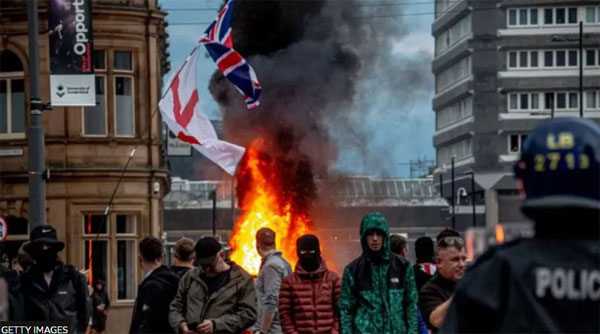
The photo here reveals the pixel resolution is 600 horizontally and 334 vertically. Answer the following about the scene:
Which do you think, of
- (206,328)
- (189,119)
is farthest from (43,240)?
(189,119)

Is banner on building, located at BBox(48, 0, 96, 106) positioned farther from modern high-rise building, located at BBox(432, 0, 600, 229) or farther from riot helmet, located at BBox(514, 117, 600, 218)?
modern high-rise building, located at BBox(432, 0, 600, 229)

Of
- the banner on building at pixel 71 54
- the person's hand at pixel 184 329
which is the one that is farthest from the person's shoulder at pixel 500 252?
the banner on building at pixel 71 54

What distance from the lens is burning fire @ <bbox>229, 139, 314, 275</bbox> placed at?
117 ft

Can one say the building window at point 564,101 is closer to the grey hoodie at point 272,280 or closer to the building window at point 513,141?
the building window at point 513,141

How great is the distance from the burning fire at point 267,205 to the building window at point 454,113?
65.9 m

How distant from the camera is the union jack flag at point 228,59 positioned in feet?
72.6

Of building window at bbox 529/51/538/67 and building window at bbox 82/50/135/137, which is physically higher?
building window at bbox 529/51/538/67

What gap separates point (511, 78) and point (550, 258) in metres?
98.1

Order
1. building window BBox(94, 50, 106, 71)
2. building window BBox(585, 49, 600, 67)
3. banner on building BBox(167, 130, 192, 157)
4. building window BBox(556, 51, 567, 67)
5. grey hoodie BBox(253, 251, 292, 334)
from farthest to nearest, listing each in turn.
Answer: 1. building window BBox(556, 51, 567, 67)
2. building window BBox(585, 49, 600, 67)
3. banner on building BBox(167, 130, 192, 157)
4. building window BBox(94, 50, 106, 71)
5. grey hoodie BBox(253, 251, 292, 334)

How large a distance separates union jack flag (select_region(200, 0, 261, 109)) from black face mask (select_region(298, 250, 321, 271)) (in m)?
10.7

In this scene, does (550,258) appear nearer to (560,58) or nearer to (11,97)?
(11,97)

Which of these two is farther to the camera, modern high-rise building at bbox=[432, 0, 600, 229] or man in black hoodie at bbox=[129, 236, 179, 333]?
modern high-rise building at bbox=[432, 0, 600, 229]

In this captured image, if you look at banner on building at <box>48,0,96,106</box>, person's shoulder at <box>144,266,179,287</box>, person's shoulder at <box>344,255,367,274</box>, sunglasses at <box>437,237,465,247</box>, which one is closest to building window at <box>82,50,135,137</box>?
banner on building at <box>48,0,96,106</box>

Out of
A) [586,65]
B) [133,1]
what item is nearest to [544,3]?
[586,65]
